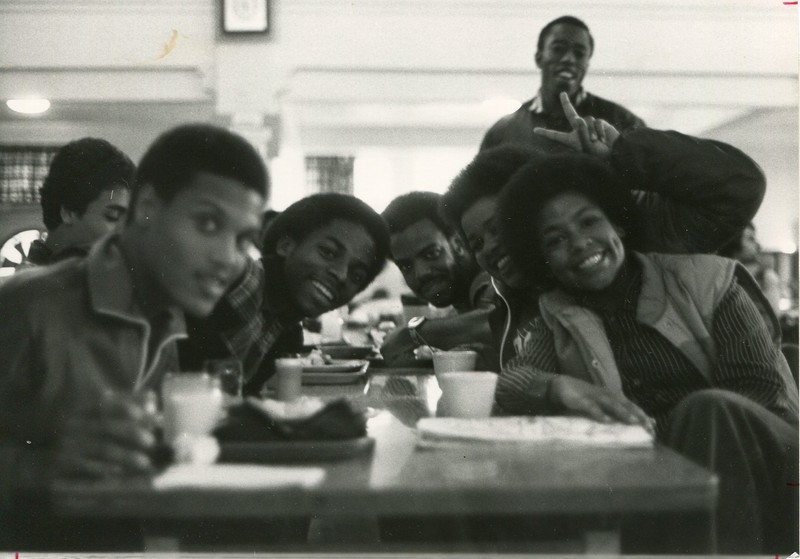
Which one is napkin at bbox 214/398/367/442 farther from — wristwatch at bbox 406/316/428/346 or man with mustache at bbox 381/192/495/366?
wristwatch at bbox 406/316/428/346

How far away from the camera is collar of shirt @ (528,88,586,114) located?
1331 mm

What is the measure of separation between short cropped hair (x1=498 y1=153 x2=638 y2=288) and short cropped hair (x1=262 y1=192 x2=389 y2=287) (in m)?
0.26

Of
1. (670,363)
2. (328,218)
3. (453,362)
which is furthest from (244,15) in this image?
(670,363)

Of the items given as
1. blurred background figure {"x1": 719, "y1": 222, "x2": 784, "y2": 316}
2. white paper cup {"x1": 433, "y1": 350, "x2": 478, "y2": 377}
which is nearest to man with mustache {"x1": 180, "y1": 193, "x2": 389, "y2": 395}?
white paper cup {"x1": 433, "y1": 350, "x2": 478, "y2": 377}

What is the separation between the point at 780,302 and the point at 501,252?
1.74 feet

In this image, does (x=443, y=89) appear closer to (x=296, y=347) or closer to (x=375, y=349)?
(x=296, y=347)

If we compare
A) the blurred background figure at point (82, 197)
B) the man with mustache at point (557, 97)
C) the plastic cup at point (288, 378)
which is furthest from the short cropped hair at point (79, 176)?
the man with mustache at point (557, 97)

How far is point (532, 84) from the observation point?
1.32 metres

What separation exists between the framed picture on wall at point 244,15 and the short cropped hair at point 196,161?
26 cm

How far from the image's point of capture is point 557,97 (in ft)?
4.41

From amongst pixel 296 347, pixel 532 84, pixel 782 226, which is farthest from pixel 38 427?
pixel 782 226

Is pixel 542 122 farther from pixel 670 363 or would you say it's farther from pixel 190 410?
pixel 190 410

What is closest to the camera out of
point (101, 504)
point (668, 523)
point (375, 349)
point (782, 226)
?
point (101, 504)

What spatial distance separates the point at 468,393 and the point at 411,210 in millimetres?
473
